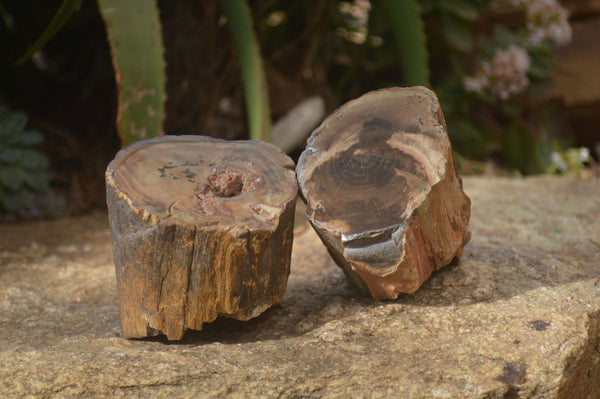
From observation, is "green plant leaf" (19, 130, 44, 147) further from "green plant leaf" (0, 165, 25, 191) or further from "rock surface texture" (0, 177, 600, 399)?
"rock surface texture" (0, 177, 600, 399)

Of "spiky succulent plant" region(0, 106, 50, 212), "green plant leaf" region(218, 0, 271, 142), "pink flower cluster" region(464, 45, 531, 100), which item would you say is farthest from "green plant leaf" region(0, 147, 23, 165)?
"pink flower cluster" region(464, 45, 531, 100)

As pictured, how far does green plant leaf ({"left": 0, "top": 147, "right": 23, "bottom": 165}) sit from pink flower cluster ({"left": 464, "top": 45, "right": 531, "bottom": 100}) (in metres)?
2.10

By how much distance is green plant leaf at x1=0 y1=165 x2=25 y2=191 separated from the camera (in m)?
2.38

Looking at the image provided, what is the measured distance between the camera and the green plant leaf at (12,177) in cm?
238

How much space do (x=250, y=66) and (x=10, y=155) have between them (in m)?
1.01

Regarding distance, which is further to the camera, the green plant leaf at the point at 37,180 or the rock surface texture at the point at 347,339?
the green plant leaf at the point at 37,180

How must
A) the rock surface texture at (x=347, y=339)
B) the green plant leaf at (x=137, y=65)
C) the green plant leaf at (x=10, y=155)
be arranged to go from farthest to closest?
the green plant leaf at (x=10, y=155) < the green plant leaf at (x=137, y=65) < the rock surface texture at (x=347, y=339)

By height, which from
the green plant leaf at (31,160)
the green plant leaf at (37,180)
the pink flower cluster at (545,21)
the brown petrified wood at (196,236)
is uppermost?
the pink flower cluster at (545,21)

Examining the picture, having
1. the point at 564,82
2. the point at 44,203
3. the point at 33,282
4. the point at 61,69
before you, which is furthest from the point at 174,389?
the point at 564,82

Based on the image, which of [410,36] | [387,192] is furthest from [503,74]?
[387,192]

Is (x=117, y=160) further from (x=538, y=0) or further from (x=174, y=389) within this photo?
(x=538, y=0)

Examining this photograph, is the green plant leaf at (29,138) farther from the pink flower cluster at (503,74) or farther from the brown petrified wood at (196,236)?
the pink flower cluster at (503,74)

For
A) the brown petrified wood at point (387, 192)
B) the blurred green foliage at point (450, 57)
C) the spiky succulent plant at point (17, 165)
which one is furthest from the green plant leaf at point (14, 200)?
the brown petrified wood at point (387, 192)

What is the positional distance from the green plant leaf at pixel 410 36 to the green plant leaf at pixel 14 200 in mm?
1534
